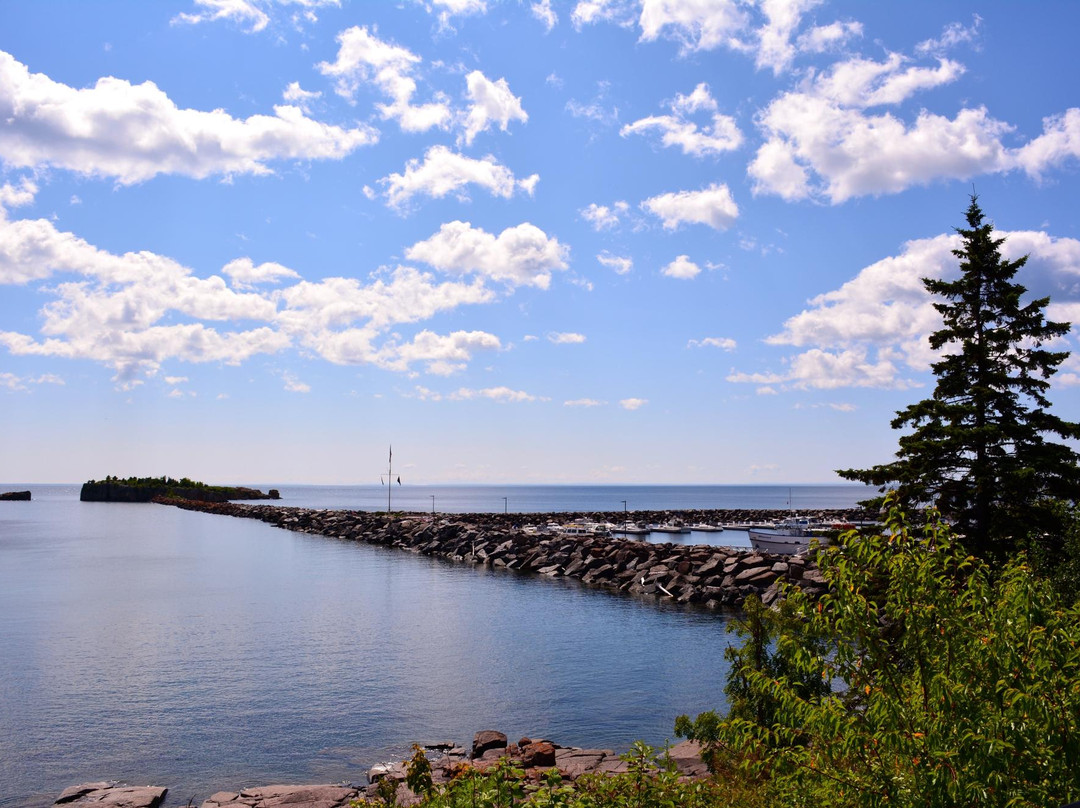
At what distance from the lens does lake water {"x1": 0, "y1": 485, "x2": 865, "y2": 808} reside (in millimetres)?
17781

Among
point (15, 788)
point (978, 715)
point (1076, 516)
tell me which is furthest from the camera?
point (1076, 516)

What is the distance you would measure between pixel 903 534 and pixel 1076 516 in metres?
17.4

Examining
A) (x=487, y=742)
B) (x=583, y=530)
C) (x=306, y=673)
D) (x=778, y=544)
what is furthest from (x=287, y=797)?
(x=583, y=530)

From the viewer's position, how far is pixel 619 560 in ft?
174

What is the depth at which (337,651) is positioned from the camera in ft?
95.5

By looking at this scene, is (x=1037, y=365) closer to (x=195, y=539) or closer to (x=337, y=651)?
(x=337, y=651)

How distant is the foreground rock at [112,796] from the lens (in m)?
14.4

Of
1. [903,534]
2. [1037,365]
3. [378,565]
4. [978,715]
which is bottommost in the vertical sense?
[378,565]

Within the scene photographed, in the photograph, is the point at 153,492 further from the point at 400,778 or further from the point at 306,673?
the point at 400,778

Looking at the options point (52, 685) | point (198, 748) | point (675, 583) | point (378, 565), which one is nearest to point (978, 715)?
point (198, 748)

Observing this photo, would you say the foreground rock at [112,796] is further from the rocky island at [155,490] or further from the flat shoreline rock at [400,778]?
the rocky island at [155,490]

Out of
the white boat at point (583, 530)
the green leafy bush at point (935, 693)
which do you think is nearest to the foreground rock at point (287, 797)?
the green leafy bush at point (935, 693)

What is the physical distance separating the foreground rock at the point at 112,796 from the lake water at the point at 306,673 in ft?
1.83

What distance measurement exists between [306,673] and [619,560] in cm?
3066
